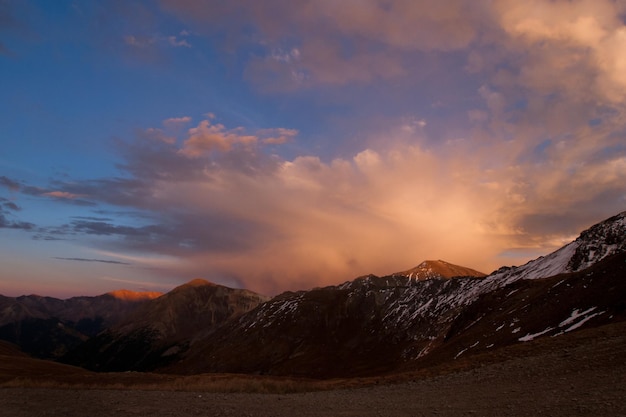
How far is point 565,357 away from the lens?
2041cm

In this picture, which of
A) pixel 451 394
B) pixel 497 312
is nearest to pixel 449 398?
pixel 451 394

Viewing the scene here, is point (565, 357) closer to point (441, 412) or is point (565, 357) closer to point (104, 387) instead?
point (441, 412)

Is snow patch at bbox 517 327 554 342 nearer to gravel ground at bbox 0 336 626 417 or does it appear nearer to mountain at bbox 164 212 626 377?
mountain at bbox 164 212 626 377

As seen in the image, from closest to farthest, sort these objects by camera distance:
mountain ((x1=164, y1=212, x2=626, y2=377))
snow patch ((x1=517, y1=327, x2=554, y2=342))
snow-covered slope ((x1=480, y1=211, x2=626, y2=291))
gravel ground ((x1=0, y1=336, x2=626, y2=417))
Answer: gravel ground ((x1=0, y1=336, x2=626, y2=417)) → snow patch ((x1=517, y1=327, x2=554, y2=342)) → mountain ((x1=164, y1=212, x2=626, y2=377)) → snow-covered slope ((x1=480, y1=211, x2=626, y2=291))

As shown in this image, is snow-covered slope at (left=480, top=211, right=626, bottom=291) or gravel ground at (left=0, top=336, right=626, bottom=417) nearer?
gravel ground at (left=0, top=336, right=626, bottom=417)

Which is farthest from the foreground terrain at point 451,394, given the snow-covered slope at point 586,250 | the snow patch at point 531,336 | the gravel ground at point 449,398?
the snow-covered slope at point 586,250

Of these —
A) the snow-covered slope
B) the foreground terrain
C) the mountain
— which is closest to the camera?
the foreground terrain

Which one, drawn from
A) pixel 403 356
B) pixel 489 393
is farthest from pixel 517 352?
pixel 403 356

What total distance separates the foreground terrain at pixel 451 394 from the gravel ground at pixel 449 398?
36 mm

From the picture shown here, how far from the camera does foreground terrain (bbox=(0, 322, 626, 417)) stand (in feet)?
50.8

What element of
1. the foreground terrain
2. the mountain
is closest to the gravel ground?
the foreground terrain

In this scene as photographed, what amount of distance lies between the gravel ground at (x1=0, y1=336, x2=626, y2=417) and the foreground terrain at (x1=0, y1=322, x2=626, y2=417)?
0.04 meters

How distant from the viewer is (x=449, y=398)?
18.2m

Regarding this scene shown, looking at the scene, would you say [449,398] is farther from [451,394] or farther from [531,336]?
[531,336]
